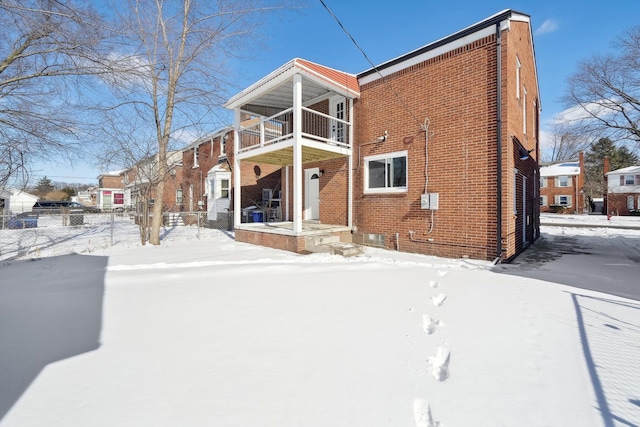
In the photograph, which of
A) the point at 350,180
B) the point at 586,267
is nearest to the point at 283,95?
the point at 350,180

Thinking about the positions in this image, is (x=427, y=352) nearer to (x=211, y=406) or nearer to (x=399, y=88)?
(x=211, y=406)

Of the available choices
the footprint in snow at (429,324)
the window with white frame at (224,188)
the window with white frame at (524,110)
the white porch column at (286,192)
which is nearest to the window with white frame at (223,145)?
the window with white frame at (224,188)

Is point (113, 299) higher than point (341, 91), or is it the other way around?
point (341, 91)

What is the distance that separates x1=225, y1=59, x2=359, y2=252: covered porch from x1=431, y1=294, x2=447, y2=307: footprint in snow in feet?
15.0

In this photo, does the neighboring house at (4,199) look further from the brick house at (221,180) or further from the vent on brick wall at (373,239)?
the vent on brick wall at (373,239)

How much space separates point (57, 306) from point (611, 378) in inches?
250

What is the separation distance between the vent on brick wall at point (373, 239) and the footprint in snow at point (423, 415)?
23.3 ft

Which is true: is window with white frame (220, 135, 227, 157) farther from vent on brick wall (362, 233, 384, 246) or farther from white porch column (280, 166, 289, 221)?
vent on brick wall (362, 233, 384, 246)

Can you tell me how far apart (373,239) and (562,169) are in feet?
137

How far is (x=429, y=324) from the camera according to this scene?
10.9 ft

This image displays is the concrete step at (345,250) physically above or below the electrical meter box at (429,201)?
below

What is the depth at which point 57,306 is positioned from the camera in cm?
390

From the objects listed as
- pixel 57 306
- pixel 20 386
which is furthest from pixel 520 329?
pixel 57 306

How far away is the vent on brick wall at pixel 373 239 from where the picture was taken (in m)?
9.02
